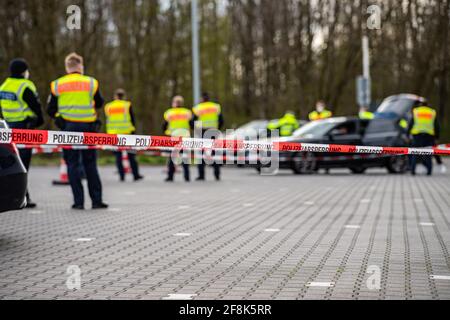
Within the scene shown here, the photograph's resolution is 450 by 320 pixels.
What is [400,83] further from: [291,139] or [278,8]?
[291,139]

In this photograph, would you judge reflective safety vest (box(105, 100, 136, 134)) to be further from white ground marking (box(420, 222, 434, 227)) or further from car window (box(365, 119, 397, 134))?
white ground marking (box(420, 222, 434, 227))

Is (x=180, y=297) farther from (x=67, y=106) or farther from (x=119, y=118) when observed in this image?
(x=119, y=118)

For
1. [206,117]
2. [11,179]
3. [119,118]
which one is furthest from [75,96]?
[206,117]

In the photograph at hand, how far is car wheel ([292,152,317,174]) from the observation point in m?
23.4

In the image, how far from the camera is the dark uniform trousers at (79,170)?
12461 millimetres

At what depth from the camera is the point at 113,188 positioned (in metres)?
17.8

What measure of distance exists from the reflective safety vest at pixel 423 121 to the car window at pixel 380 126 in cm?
197

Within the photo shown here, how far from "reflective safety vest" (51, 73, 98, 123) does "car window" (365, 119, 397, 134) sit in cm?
1264

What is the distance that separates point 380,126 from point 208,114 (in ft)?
19.3

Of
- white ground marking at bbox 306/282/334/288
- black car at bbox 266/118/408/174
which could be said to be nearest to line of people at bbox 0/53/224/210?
white ground marking at bbox 306/282/334/288

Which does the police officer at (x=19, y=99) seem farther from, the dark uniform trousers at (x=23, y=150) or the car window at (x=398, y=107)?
the car window at (x=398, y=107)

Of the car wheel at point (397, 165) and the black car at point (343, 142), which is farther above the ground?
the black car at point (343, 142)

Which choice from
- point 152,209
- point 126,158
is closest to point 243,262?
point 152,209

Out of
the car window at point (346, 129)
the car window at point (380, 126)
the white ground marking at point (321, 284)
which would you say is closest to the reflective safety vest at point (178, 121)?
the car window at point (346, 129)
